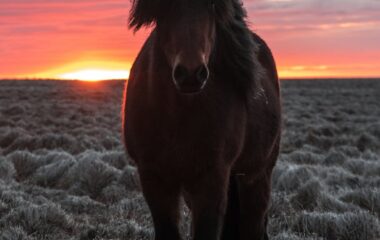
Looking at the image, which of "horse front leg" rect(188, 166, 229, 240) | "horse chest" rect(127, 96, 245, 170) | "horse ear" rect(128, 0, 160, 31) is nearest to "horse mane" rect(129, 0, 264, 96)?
"horse ear" rect(128, 0, 160, 31)

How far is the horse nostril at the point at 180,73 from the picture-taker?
2.59 meters

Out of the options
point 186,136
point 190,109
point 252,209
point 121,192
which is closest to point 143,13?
point 190,109

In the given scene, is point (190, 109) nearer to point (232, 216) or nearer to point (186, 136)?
point (186, 136)

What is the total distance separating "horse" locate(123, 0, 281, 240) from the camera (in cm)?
297

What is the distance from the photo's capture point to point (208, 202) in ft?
10.6

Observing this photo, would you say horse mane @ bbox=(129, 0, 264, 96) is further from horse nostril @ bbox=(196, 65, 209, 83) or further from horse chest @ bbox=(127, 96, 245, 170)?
horse nostril @ bbox=(196, 65, 209, 83)

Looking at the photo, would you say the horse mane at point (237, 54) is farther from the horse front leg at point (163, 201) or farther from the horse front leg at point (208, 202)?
the horse front leg at point (163, 201)

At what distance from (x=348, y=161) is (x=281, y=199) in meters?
4.04

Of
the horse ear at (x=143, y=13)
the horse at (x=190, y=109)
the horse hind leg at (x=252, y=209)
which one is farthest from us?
the horse hind leg at (x=252, y=209)

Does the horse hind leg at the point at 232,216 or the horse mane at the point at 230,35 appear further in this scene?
the horse hind leg at the point at 232,216

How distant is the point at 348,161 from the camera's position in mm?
10695

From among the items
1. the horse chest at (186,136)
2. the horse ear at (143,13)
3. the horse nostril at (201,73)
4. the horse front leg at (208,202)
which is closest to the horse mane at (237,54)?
the horse chest at (186,136)

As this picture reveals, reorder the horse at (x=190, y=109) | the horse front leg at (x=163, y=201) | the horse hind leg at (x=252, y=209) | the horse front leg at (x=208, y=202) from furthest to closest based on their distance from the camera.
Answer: the horse hind leg at (x=252, y=209), the horse front leg at (x=163, y=201), the horse front leg at (x=208, y=202), the horse at (x=190, y=109)

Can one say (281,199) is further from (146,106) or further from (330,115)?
(330,115)
